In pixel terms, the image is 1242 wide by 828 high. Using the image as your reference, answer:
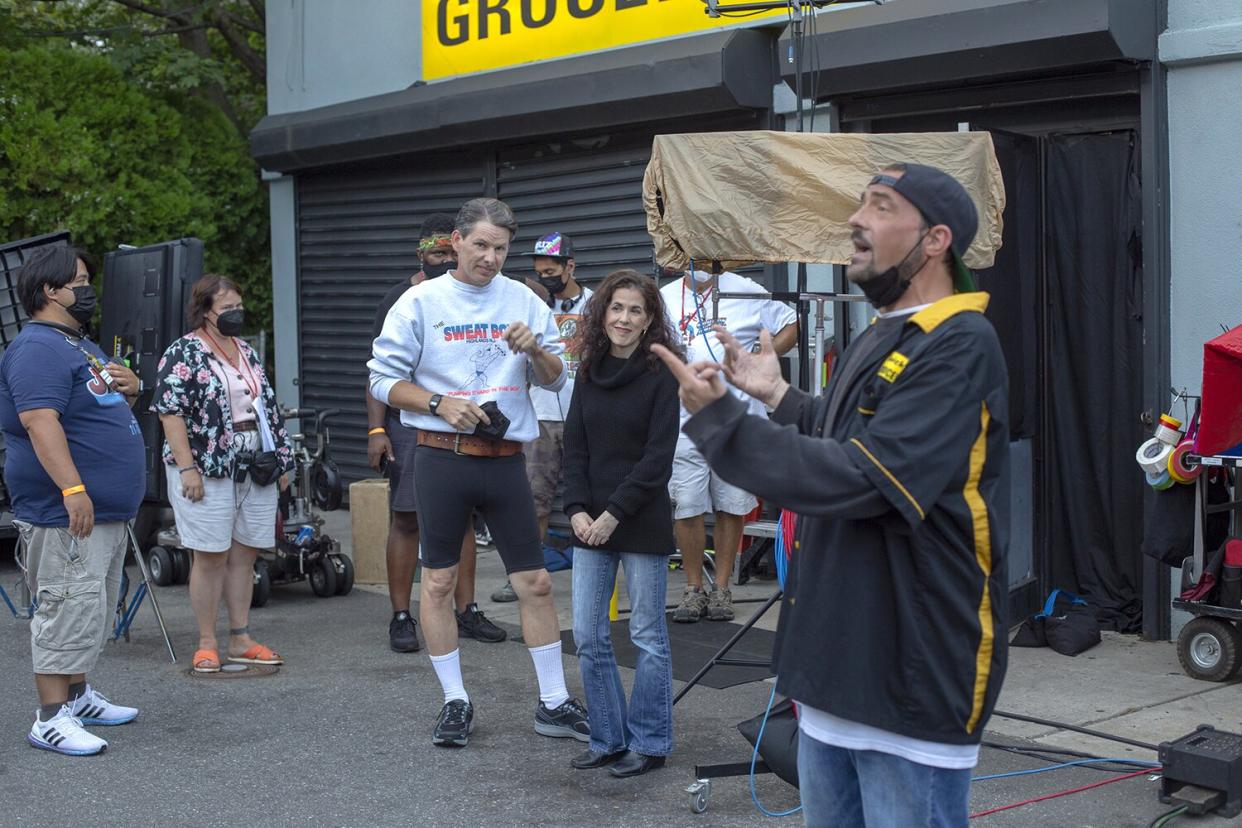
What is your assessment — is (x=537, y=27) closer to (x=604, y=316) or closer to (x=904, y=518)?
(x=604, y=316)

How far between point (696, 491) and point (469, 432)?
2.53 metres

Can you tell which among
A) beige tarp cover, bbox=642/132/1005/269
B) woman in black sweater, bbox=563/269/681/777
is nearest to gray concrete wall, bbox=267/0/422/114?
beige tarp cover, bbox=642/132/1005/269

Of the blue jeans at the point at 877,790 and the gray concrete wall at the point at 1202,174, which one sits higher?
the gray concrete wall at the point at 1202,174

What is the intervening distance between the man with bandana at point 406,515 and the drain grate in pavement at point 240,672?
0.65m

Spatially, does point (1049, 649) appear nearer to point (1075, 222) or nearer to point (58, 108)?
point (1075, 222)

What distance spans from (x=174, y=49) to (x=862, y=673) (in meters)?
12.2

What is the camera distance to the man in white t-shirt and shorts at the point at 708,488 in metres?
7.64

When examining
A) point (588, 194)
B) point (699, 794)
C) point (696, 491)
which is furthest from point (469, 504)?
point (588, 194)

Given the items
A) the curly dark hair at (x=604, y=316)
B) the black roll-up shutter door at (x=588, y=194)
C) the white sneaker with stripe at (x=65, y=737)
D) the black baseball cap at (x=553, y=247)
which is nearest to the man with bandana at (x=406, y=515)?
the black baseball cap at (x=553, y=247)

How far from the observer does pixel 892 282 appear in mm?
2883

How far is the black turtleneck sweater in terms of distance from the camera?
16.8 ft

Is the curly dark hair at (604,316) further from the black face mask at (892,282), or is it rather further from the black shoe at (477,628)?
the black shoe at (477,628)

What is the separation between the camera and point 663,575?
5.18 meters

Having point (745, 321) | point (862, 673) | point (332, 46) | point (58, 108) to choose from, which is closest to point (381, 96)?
point (332, 46)
